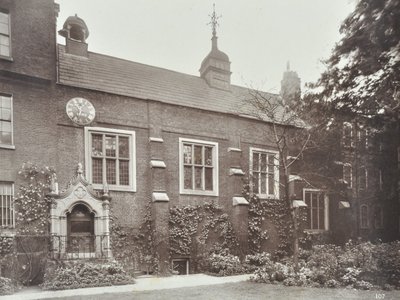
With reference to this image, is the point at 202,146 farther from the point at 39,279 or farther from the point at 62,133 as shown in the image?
the point at 39,279

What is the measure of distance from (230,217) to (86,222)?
689 cm

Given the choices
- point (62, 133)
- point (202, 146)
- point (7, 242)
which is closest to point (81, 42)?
point (62, 133)

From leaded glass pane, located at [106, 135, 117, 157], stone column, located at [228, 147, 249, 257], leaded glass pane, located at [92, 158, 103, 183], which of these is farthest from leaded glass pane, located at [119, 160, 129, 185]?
stone column, located at [228, 147, 249, 257]

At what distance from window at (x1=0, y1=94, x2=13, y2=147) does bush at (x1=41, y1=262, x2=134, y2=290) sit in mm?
4860

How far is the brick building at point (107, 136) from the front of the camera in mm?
14461

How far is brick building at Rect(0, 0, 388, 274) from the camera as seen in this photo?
14461 millimetres

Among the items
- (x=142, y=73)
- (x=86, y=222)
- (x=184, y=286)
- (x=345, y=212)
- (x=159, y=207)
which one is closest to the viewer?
(x=184, y=286)

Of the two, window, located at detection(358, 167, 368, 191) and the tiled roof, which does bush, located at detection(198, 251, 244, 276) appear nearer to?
the tiled roof

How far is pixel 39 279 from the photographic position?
1341 centimetres

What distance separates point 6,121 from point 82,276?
630 cm

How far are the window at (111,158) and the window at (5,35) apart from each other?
404 cm

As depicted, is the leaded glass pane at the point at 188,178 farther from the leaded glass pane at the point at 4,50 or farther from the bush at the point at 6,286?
the leaded glass pane at the point at 4,50

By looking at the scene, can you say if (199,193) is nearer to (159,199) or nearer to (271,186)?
(159,199)

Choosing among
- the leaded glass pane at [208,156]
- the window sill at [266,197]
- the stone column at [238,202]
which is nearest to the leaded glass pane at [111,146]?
the leaded glass pane at [208,156]
